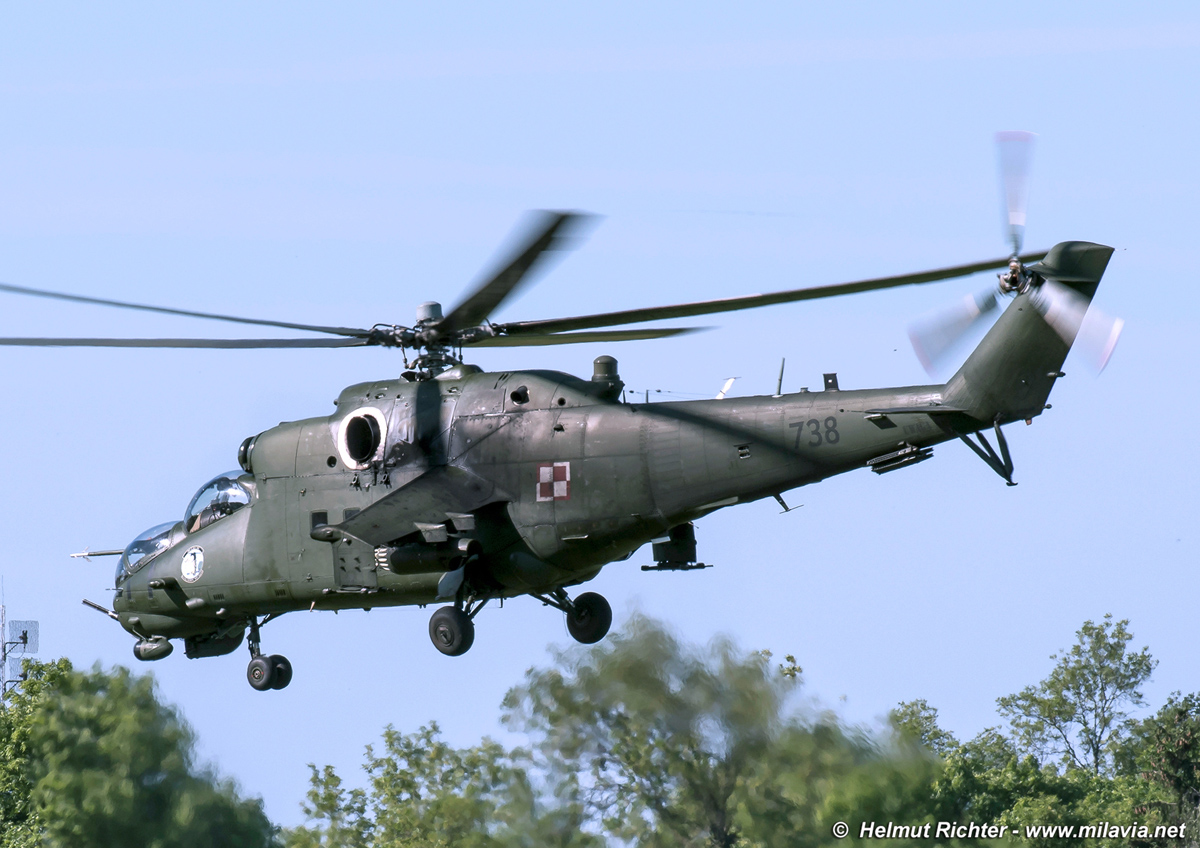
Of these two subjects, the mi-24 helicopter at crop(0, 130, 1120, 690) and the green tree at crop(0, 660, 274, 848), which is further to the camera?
the green tree at crop(0, 660, 274, 848)

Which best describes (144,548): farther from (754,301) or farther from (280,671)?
(754,301)

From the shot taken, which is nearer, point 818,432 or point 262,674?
point 818,432

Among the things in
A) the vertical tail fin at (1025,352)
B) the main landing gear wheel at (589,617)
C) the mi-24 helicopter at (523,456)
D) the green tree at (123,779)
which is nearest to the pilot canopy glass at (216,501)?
the mi-24 helicopter at (523,456)

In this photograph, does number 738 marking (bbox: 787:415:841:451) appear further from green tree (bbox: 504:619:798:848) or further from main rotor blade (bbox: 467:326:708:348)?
green tree (bbox: 504:619:798:848)

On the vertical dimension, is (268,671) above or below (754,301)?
below

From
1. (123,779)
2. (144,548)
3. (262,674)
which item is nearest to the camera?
(262,674)

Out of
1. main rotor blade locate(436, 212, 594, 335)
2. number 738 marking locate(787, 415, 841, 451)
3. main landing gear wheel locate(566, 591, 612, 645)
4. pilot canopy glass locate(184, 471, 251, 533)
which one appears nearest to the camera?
main rotor blade locate(436, 212, 594, 335)

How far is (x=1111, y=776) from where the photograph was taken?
59.7 m

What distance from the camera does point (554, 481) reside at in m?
22.4

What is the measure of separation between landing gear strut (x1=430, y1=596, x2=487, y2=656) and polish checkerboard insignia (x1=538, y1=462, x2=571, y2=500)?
1.72 metres

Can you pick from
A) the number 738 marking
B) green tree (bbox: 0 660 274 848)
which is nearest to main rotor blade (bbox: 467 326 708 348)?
the number 738 marking

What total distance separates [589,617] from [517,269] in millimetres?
5680

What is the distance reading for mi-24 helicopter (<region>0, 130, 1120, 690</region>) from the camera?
65.2 ft

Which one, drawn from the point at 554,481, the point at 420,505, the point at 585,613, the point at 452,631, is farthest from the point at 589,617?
the point at 420,505
